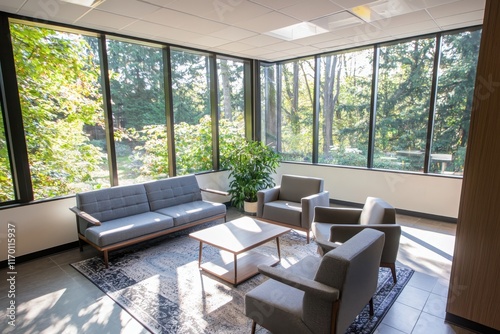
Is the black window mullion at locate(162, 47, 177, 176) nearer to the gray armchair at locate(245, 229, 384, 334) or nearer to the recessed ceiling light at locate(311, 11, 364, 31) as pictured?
the recessed ceiling light at locate(311, 11, 364, 31)

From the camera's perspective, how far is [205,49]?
506 centimetres

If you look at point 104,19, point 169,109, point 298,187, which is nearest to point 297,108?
point 298,187

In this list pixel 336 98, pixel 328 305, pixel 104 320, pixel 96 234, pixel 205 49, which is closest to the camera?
pixel 328 305

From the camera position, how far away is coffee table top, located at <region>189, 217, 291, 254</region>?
2.97 meters

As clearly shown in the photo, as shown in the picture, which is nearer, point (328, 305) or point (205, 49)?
point (328, 305)

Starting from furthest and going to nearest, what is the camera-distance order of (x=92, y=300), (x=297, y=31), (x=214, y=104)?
1. (x=214, y=104)
2. (x=297, y=31)
3. (x=92, y=300)

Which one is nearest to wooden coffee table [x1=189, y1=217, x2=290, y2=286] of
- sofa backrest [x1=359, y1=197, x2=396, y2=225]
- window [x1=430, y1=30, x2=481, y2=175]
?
sofa backrest [x1=359, y1=197, x2=396, y2=225]

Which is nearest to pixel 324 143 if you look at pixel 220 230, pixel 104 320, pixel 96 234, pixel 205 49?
pixel 205 49

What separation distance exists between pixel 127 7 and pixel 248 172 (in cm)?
305

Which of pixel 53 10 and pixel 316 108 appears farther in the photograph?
pixel 316 108

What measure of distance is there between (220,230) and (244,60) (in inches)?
149

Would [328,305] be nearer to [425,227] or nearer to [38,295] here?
[38,295]

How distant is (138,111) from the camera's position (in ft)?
14.6

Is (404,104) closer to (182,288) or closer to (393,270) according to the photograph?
(393,270)
